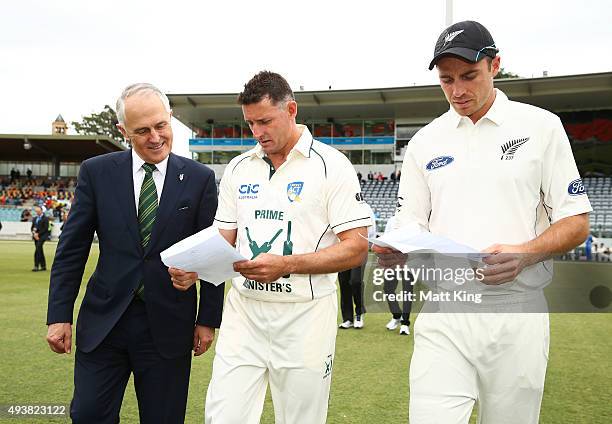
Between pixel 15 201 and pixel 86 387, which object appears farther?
pixel 15 201

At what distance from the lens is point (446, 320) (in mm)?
2625

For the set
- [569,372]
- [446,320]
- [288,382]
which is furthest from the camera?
[569,372]

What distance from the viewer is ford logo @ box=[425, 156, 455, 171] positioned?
8.93 ft

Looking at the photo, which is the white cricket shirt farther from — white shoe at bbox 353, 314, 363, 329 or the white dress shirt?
white shoe at bbox 353, 314, 363, 329

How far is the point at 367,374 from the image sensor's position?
6.49 meters

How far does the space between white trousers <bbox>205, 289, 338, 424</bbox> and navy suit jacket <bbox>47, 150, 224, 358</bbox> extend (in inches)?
13.4

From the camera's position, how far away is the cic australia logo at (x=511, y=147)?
260cm

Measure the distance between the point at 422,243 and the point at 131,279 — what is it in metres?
1.55

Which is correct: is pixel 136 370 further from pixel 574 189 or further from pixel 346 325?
pixel 346 325

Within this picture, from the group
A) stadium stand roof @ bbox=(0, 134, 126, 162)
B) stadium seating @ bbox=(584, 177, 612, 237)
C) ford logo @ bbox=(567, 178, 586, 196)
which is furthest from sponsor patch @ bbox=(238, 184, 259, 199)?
stadium stand roof @ bbox=(0, 134, 126, 162)

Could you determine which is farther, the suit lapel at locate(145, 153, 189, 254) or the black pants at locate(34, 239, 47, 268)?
the black pants at locate(34, 239, 47, 268)

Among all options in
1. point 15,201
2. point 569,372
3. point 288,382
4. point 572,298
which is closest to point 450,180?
point 572,298

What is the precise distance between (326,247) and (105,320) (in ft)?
3.84

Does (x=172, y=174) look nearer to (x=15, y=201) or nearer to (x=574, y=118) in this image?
(x=574, y=118)
